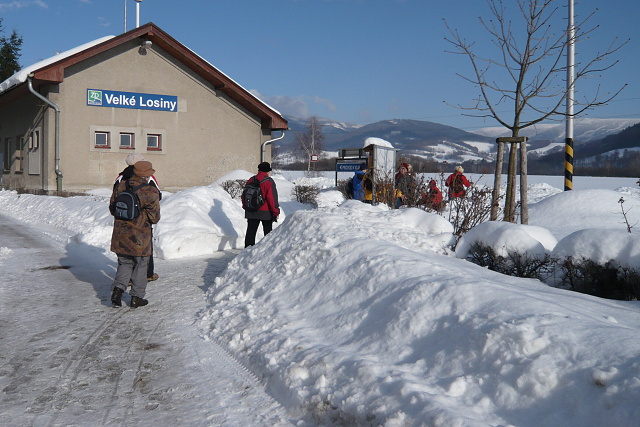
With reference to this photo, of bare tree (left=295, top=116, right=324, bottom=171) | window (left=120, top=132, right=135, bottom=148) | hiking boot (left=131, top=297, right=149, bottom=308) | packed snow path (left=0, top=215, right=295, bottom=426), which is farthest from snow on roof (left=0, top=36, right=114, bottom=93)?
bare tree (left=295, top=116, right=324, bottom=171)

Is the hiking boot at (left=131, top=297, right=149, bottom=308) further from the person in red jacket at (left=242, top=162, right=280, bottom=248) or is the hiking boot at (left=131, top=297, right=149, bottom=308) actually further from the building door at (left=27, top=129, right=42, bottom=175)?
the building door at (left=27, top=129, right=42, bottom=175)

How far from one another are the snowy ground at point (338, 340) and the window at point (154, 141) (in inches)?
540

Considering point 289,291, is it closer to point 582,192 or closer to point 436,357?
point 436,357

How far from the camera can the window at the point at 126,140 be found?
20547 mm

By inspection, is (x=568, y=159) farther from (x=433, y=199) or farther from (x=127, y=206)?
(x=127, y=206)

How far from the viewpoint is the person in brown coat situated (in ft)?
21.2

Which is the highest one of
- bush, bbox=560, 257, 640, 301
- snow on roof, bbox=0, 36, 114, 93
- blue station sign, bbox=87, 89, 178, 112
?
snow on roof, bbox=0, 36, 114, 93

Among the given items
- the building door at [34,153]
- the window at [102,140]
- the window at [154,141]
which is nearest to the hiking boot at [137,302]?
the window at [102,140]

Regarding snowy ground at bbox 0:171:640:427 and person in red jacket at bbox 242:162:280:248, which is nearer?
snowy ground at bbox 0:171:640:427

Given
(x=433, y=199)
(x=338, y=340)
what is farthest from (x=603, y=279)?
(x=433, y=199)

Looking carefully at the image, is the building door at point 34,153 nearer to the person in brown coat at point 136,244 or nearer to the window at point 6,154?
the window at point 6,154

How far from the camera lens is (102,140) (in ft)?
66.1

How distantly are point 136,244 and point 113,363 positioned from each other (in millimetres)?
2058

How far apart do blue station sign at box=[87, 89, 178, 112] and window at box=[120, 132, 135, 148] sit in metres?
1.01
